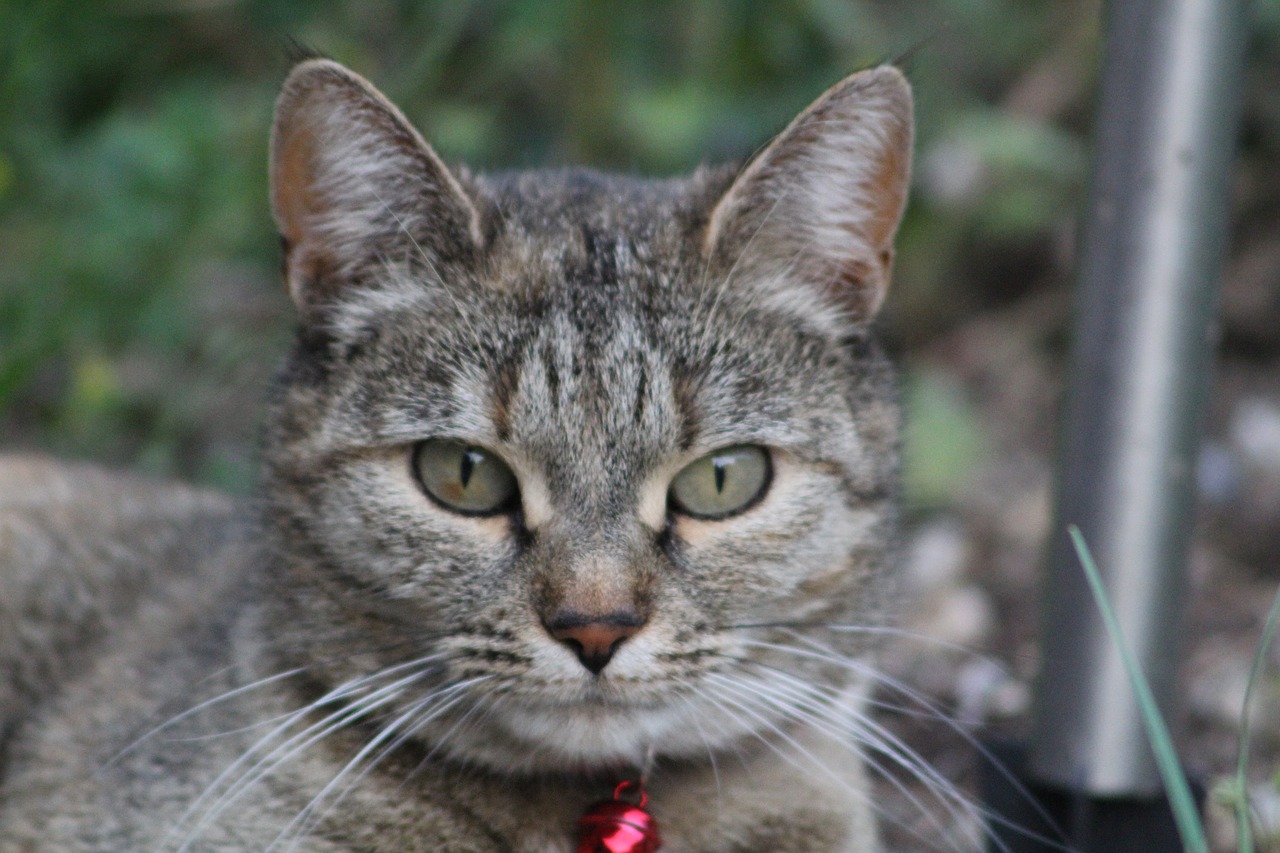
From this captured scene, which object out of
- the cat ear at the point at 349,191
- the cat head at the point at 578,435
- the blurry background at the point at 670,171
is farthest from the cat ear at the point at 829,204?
the blurry background at the point at 670,171

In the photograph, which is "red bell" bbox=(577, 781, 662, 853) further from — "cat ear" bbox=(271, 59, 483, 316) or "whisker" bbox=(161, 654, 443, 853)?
"cat ear" bbox=(271, 59, 483, 316)

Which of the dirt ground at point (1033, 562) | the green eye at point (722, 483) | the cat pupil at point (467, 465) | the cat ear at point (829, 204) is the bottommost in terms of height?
the dirt ground at point (1033, 562)

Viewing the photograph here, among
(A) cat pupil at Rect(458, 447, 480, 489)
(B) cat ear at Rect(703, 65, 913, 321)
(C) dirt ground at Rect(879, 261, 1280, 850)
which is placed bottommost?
(C) dirt ground at Rect(879, 261, 1280, 850)

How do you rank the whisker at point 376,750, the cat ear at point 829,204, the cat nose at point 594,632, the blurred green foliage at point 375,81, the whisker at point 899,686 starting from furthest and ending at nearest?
the blurred green foliage at point 375,81 < the cat ear at point 829,204 < the whisker at point 899,686 < the whisker at point 376,750 < the cat nose at point 594,632

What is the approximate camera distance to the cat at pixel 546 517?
1854 millimetres

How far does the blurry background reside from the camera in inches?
137

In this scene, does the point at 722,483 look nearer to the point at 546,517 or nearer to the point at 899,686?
the point at 546,517

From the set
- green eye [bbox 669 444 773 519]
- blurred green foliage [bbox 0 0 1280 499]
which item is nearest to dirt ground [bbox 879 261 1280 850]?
blurred green foliage [bbox 0 0 1280 499]

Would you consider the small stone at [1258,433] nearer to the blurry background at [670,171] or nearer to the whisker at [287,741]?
→ the blurry background at [670,171]

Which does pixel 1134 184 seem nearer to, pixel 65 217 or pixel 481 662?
pixel 481 662

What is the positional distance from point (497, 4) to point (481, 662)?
2.82m

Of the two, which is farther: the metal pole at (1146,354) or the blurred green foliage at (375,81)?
the blurred green foliage at (375,81)

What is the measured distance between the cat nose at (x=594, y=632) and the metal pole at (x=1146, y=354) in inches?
32.9

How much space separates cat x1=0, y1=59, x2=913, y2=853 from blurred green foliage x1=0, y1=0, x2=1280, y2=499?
121cm
